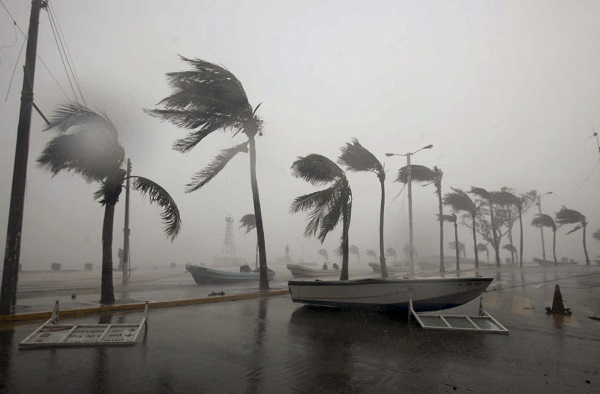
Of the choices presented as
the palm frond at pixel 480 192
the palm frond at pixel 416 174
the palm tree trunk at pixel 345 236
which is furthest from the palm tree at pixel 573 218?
the palm tree trunk at pixel 345 236

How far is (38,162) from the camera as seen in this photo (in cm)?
1070

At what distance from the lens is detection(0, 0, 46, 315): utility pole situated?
340 inches

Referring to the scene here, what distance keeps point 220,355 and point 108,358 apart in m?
1.74

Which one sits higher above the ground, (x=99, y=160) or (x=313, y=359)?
(x=99, y=160)

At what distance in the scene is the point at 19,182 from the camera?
9000 millimetres

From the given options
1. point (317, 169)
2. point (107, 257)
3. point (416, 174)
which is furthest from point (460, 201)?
point (107, 257)

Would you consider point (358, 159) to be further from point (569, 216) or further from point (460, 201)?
point (569, 216)

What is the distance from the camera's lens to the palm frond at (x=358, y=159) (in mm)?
19578

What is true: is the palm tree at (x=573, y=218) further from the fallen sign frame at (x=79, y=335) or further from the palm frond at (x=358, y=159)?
the fallen sign frame at (x=79, y=335)

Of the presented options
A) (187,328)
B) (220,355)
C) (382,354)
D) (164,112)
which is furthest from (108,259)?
(382,354)

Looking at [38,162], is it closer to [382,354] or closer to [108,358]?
[108,358]

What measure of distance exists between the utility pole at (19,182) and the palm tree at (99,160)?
1.07 meters

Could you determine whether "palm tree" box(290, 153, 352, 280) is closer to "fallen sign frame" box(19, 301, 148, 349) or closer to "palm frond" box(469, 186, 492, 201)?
"fallen sign frame" box(19, 301, 148, 349)

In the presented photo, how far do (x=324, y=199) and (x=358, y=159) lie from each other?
4.82 m
